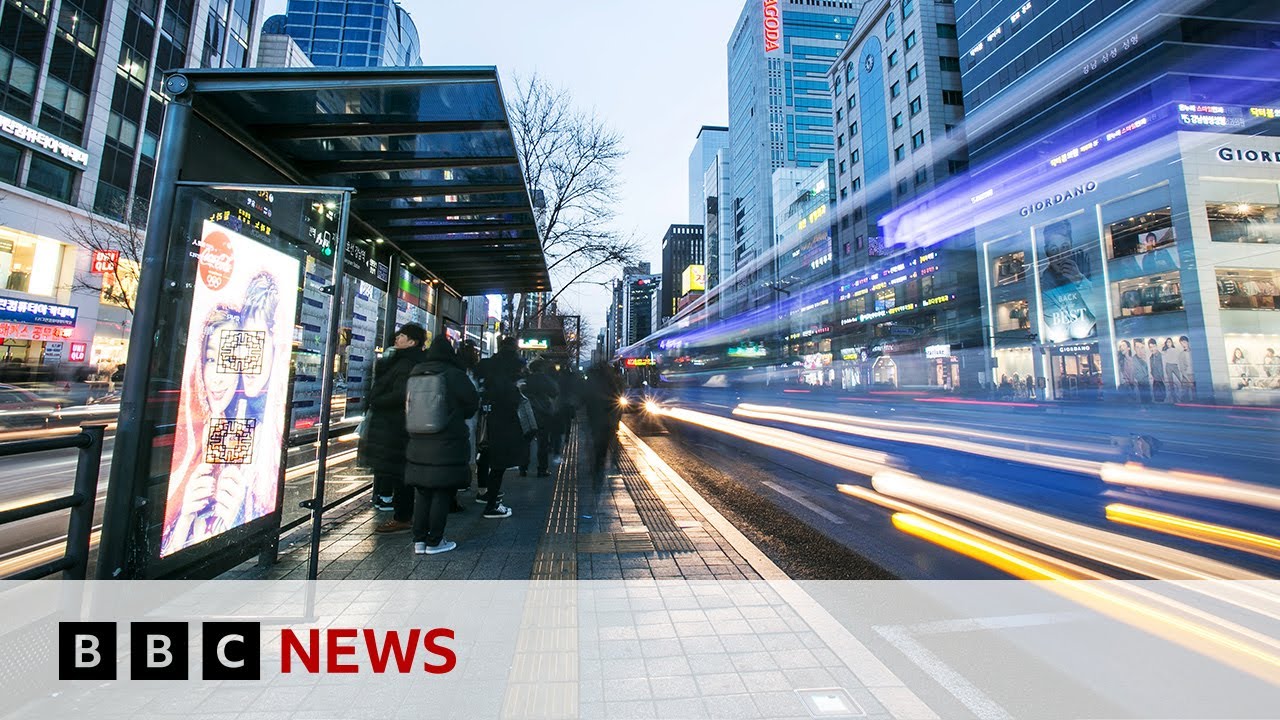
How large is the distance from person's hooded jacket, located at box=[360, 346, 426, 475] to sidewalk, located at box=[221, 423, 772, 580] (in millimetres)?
736

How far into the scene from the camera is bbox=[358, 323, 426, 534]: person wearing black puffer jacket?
16.3ft

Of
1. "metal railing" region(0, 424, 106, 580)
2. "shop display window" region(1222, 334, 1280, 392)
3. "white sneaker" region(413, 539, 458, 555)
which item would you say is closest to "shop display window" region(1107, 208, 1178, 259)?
"shop display window" region(1222, 334, 1280, 392)

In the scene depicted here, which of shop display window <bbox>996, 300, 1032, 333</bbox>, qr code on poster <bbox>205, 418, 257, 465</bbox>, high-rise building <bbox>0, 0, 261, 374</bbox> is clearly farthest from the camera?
shop display window <bbox>996, 300, 1032, 333</bbox>

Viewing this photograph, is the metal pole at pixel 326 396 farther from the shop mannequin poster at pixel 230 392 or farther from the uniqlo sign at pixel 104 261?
the uniqlo sign at pixel 104 261

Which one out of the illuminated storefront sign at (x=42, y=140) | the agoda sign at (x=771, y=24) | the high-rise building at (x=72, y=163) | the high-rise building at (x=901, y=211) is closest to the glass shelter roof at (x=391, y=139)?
the high-rise building at (x=72, y=163)

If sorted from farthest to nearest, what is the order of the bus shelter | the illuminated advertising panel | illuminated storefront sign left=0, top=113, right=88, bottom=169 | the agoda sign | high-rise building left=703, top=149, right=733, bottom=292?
the illuminated advertising panel
high-rise building left=703, top=149, right=733, bottom=292
the agoda sign
illuminated storefront sign left=0, top=113, right=88, bottom=169
the bus shelter

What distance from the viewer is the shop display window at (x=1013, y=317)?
30969 mm

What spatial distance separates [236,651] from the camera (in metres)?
2.70

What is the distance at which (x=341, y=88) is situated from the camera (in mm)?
3686

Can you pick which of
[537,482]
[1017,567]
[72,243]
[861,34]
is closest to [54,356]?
[72,243]

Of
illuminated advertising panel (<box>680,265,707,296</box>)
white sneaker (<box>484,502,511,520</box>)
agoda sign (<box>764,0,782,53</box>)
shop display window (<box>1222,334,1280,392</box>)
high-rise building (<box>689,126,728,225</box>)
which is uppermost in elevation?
high-rise building (<box>689,126,728,225</box>)

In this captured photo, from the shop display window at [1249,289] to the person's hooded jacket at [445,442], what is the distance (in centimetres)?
3192

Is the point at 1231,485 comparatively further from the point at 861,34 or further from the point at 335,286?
the point at 861,34

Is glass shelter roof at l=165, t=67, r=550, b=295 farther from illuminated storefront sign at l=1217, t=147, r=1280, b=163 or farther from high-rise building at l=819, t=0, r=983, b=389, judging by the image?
high-rise building at l=819, t=0, r=983, b=389
